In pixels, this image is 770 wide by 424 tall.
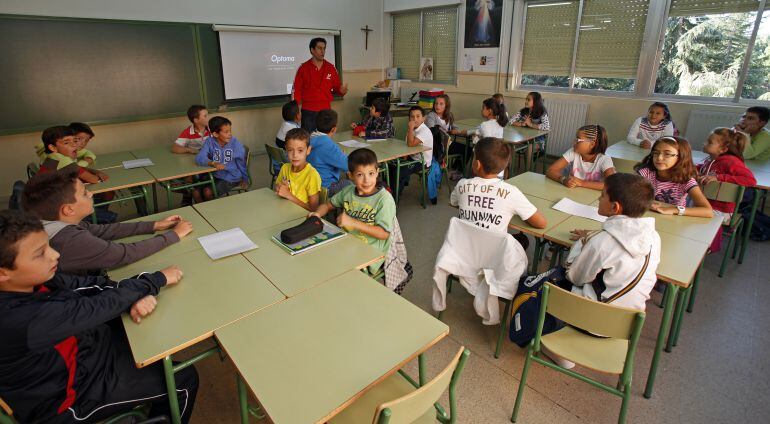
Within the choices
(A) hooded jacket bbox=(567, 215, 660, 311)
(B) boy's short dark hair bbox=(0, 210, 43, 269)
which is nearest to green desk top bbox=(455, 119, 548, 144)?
(A) hooded jacket bbox=(567, 215, 660, 311)

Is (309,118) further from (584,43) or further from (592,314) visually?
(592,314)

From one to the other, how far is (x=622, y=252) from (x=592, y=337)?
40 cm

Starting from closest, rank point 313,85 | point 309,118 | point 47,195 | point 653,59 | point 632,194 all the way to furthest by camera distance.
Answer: point 47,195 < point 632,194 < point 653,59 < point 313,85 < point 309,118

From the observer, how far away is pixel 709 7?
4461mm

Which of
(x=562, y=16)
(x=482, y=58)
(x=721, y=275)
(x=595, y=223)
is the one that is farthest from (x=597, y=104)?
(x=595, y=223)

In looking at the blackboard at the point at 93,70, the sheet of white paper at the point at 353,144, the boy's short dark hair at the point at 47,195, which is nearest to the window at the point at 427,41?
the sheet of white paper at the point at 353,144

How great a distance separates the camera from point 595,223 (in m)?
2.16

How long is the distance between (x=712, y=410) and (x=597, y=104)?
4.45 m

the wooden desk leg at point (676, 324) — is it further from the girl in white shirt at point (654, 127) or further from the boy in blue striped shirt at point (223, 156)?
the boy in blue striped shirt at point (223, 156)

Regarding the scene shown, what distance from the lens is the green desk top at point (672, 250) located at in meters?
1.69

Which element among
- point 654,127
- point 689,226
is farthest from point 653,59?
point 689,226

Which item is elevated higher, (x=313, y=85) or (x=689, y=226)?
(x=313, y=85)

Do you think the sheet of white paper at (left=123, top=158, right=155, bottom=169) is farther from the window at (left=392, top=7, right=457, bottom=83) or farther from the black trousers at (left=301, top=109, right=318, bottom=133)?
the window at (left=392, top=7, right=457, bottom=83)

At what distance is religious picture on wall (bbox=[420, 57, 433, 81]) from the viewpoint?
7285mm
